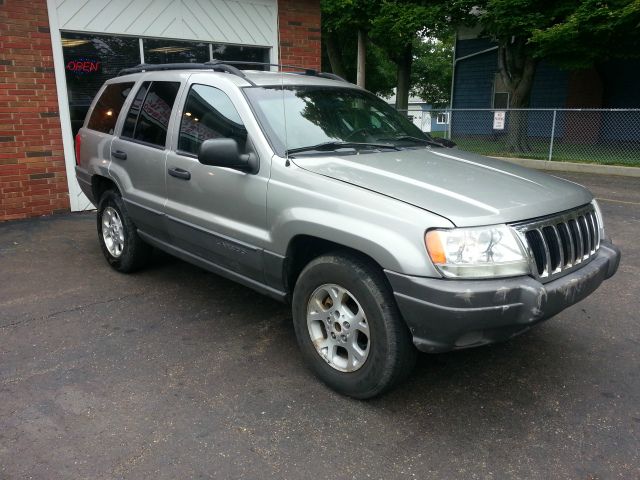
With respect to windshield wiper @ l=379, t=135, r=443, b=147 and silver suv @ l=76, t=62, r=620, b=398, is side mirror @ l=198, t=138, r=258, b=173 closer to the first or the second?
silver suv @ l=76, t=62, r=620, b=398

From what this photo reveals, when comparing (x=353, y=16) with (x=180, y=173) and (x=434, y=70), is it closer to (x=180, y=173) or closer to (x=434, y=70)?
(x=180, y=173)

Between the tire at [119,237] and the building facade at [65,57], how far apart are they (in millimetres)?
3044

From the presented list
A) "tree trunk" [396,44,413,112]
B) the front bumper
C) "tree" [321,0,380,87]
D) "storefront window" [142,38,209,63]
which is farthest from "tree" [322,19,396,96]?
the front bumper

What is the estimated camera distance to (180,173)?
4.14 meters

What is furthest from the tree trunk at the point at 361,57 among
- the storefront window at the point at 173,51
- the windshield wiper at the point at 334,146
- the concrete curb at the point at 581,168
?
the windshield wiper at the point at 334,146

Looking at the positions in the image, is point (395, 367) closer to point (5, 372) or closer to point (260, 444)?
point (260, 444)

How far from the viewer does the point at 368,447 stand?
274cm

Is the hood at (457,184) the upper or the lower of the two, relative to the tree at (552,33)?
lower

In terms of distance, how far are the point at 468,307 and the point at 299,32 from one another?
8286 millimetres

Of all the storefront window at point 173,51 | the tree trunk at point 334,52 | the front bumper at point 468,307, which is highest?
the tree trunk at point 334,52

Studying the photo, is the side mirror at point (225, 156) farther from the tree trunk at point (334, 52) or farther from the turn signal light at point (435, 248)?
the tree trunk at point (334, 52)

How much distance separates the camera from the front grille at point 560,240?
2828 mm

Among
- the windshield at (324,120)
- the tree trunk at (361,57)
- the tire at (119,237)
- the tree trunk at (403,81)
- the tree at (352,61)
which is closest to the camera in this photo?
the windshield at (324,120)

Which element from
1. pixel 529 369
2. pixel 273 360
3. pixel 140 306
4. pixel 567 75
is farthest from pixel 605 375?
pixel 567 75
